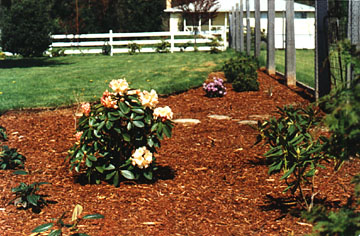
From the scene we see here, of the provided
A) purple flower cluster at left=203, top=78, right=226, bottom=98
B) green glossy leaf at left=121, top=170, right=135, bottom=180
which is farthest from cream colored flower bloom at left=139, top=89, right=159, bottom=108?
purple flower cluster at left=203, top=78, right=226, bottom=98

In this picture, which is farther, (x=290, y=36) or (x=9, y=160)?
(x=290, y=36)

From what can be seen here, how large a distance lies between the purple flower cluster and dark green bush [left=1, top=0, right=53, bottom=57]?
464 inches

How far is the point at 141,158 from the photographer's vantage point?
3.59 metres

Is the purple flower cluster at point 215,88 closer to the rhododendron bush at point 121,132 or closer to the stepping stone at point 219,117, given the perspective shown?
the stepping stone at point 219,117

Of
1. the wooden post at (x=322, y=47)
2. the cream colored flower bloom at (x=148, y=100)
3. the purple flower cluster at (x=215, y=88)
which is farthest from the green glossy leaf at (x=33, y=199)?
the purple flower cluster at (x=215, y=88)

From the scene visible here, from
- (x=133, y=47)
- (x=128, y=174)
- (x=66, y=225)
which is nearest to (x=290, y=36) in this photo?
(x=128, y=174)

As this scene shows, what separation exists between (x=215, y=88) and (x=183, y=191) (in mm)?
4306

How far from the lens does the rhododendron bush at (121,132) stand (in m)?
3.58

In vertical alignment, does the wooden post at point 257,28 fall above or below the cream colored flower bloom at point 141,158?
above

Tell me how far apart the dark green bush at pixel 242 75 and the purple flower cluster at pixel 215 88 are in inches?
21.3

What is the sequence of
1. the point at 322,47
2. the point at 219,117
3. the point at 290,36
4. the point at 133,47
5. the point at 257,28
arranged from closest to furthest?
the point at 219,117 < the point at 322,47 < the point at 290,36 < the point at 257,28 < the point at 133,47

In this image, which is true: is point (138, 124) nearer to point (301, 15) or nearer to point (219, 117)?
point (219, 117)

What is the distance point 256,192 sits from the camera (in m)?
3.56

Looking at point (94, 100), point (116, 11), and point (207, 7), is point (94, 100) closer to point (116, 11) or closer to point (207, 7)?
point (207, 7)
